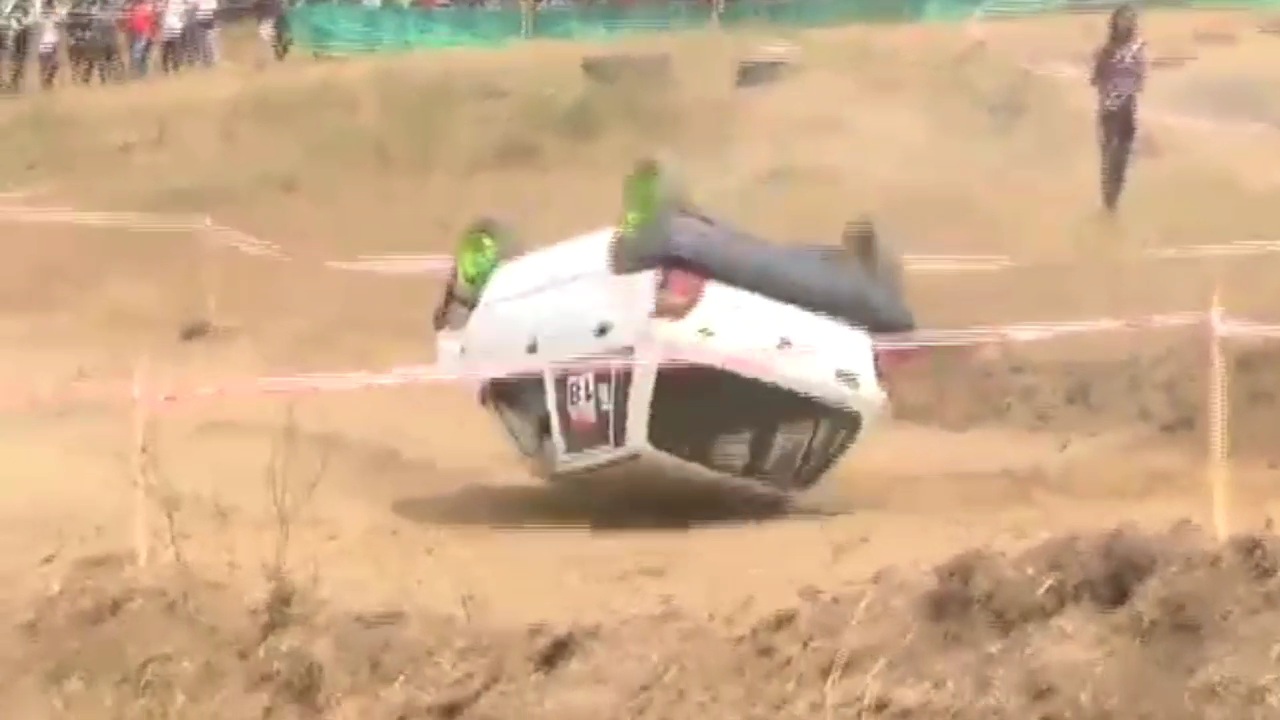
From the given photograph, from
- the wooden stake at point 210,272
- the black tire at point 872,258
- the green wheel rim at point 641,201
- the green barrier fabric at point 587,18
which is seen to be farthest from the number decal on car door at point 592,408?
the green barrier fabric at point 587,18

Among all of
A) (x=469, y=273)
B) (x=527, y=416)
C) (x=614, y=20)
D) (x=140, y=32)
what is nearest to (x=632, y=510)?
(x=527, y=416)

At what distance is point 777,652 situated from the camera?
405 cm

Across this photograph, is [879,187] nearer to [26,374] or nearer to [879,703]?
[26,374]

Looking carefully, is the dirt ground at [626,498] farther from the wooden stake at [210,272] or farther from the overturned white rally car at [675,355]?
the overturned white rally car at [675,355]

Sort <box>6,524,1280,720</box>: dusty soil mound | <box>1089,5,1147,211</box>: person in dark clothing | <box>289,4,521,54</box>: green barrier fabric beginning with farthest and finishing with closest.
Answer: <box>289,4,521,54</box>: green barrier fabric < <box>1089,5,1147,211</box>: person in dark clothing < <box>6,524,1280,720</box>: dusty soil mound

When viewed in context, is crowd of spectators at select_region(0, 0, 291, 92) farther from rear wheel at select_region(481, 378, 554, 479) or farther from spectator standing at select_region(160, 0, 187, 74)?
rear wheel at select_region(481, 378, 554, 479)

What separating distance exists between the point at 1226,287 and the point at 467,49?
402 inches

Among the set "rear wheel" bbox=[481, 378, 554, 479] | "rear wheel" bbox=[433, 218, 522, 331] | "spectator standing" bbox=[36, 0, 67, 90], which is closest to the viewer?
"rear wheel" bbox=[481, 378, 554, 479]

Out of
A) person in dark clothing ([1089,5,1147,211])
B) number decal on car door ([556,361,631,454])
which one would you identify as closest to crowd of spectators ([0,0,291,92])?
person in dark clothing ([1089,5,1147,211])

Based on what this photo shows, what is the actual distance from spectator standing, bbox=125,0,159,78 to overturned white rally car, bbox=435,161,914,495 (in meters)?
13.4

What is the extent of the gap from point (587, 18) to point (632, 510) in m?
11.9

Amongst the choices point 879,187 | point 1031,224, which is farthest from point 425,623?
point 879,187

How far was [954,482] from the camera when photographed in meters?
6.55

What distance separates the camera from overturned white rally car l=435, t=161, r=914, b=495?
5227 millimetres
